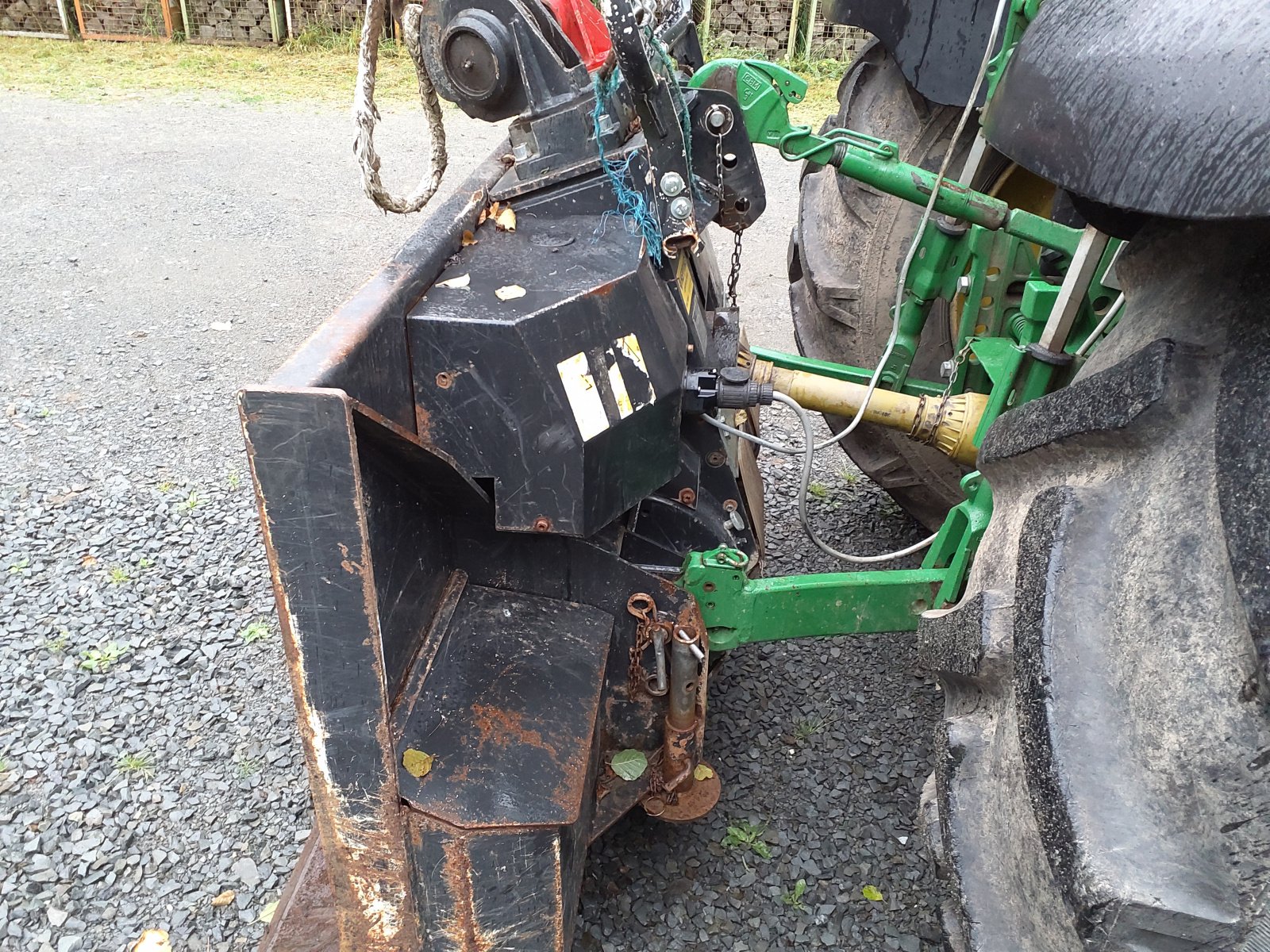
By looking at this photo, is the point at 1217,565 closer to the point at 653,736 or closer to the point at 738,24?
the point at 653,736

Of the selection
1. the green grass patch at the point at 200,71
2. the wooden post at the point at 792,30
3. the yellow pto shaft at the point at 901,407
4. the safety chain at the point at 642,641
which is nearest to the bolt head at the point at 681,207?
the yellow pto shaft at the point at 901,407

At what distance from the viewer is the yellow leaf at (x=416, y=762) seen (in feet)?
3.96

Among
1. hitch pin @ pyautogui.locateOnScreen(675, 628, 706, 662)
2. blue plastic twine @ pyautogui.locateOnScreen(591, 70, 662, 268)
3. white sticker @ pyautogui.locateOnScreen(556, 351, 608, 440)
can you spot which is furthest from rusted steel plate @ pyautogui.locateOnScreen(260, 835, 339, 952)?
blue plastic twine @ pyautogui.locateOnScreen(591, 70, 662, 268)

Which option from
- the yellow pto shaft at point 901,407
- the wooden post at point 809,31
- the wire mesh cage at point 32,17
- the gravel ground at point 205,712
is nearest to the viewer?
the gravel ground at point 205,712

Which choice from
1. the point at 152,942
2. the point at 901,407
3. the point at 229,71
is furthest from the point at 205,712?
the point at 229,71

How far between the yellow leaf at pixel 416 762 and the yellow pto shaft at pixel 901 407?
1050 mm

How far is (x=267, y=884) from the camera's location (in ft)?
5.78

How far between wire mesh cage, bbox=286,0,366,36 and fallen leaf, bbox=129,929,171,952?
32.2 feet

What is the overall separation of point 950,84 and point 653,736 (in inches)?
60.2

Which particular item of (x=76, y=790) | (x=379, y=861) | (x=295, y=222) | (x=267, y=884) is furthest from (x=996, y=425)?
(x=295, y=222)

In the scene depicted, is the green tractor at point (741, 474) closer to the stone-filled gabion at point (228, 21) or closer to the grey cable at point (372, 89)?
the grey cable at point (372, 89)

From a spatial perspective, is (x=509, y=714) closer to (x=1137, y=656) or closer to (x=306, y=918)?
(x=306, y=918)

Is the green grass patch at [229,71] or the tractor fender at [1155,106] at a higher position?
the tractor fender at [1155,106]

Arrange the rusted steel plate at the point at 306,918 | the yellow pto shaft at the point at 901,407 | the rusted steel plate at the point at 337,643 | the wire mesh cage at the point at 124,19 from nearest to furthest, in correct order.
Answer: the rusted steel plate at the point at 337,643
the rusted steel plate at the point at 306,918
the yellow pto shaft at the point at 901,407
the wire mesh cage at the point at 124,19
